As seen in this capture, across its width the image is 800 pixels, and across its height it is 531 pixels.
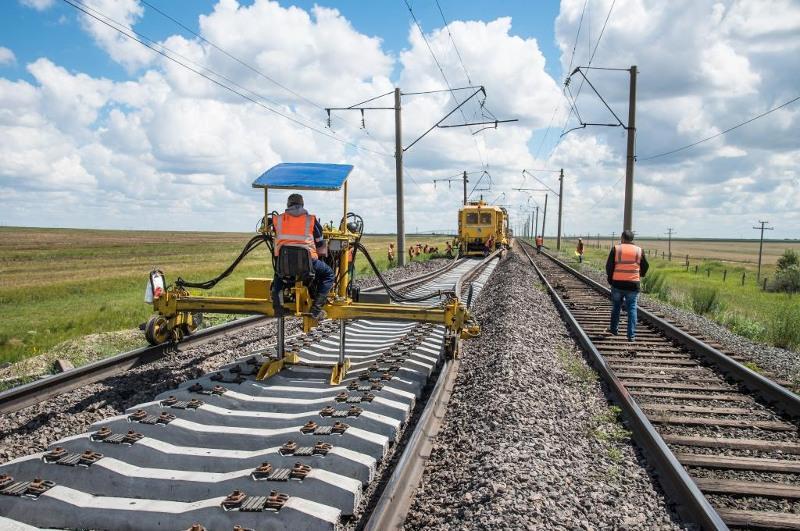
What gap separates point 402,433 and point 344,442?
776 mm

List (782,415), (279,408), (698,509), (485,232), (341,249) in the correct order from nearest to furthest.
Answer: (698,509)
(279,408)
(782,415)
(341,249)
(485,232)

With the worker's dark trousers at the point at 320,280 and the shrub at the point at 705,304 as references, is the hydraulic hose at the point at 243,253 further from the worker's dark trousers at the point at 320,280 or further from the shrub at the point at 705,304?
the shrub at the point at 705,304

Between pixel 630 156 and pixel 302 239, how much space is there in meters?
16.0

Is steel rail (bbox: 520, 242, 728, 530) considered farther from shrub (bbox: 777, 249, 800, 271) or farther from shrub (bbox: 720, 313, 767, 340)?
shrub (bbox: 777, 249, 800, 271)

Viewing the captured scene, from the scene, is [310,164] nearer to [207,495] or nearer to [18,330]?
[207,495]

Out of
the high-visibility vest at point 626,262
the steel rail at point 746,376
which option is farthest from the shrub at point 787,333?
the high-visibility vest at point 626,262

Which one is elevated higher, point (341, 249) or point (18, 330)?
point (341, 249)

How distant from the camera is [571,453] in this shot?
4387 mm

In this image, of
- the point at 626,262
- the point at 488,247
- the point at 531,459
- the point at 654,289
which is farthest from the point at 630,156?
the point at 531,459

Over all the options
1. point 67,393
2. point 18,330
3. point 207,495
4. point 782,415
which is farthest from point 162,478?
point 18,330

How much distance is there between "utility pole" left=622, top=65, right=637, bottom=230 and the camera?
18.9 metres

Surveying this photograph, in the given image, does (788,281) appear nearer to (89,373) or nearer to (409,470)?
(409,470)

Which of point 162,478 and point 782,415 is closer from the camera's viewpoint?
point 162,478

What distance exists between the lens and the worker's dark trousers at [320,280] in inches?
236
